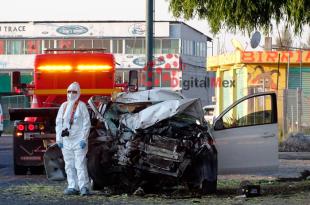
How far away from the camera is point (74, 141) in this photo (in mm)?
11516

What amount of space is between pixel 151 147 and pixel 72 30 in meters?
67.2

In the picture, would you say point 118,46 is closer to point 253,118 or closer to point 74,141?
point 253,118

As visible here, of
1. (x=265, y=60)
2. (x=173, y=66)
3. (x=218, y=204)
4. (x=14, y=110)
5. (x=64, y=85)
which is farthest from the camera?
(x=173, y=66)

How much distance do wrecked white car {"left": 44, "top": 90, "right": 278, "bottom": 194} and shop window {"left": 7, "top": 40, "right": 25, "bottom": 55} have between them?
221 feet

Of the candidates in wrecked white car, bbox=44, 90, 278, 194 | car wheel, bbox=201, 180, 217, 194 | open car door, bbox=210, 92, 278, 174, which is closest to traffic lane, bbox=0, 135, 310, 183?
open car door, bbox=210, 92, 278, 174

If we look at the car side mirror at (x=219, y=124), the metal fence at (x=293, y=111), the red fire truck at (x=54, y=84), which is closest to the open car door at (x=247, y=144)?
the car side mirror at (x=219, y=124)

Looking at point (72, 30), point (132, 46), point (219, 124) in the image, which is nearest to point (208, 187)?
point (219, 124)

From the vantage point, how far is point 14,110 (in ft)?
46.7

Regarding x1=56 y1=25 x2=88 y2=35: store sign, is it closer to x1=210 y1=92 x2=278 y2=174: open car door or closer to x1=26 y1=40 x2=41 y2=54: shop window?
x1=26 y1=40 x2=41 y2=54: shop window

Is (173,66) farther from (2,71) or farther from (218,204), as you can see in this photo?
(218,204)

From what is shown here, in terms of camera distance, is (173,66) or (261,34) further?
(173,66)

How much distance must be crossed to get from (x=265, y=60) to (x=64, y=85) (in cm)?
2029

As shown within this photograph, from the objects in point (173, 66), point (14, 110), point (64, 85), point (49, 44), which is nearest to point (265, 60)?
point (64, 85)

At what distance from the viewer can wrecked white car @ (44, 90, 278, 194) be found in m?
11.2
